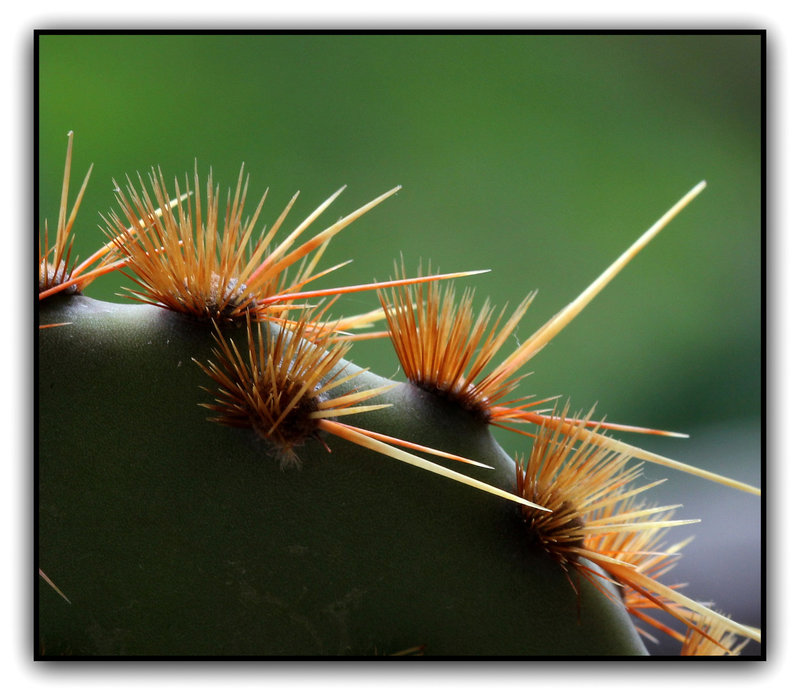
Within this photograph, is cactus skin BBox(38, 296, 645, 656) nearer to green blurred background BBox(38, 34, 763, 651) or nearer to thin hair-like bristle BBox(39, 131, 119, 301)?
thin hair-like bristle BBox(39, 131, 119, 301)

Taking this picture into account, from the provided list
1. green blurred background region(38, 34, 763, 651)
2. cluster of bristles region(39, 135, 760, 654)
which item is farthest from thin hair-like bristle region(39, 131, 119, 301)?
green blurred background region(38, 34, 763, 651)

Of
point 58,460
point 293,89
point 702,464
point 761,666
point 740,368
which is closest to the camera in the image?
point 58,460

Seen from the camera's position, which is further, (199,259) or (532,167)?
(532,167)

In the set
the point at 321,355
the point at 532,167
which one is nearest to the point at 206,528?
the point at 321,355

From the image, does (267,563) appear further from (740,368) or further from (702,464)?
(740,368)

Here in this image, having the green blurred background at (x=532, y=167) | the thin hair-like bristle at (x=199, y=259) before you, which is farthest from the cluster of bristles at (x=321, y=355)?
the green blurred background at (x=532, y=167)

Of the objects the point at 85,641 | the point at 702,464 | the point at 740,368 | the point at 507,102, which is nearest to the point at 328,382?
the point at 85,641

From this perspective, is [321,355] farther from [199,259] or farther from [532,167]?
[532,167]
